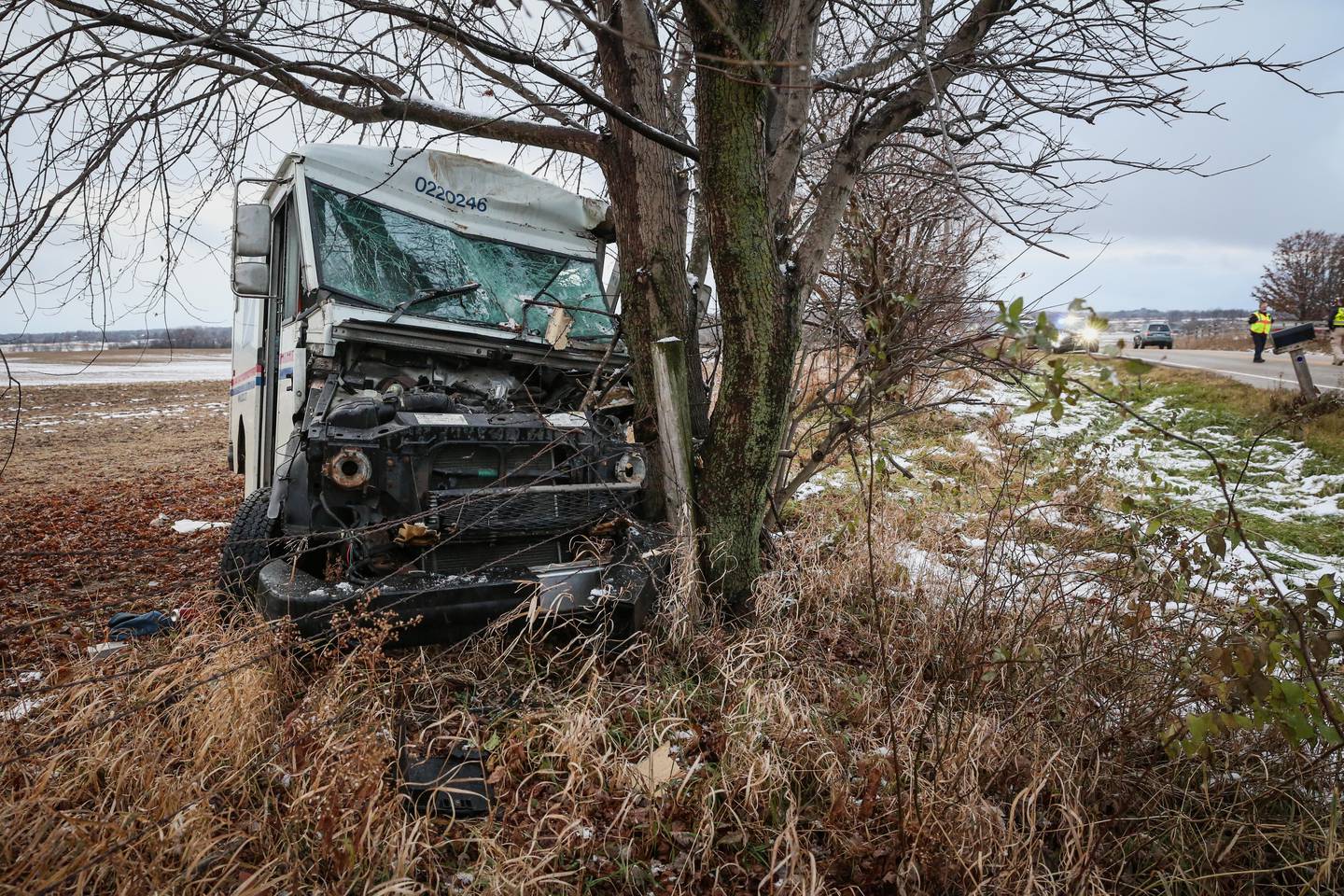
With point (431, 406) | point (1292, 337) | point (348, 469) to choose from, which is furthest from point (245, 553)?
point (1292, 337)

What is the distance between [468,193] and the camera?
4.93 meters

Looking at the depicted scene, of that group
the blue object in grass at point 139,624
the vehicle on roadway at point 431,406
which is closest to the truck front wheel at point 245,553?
the vehicle on roadway at point 431,406

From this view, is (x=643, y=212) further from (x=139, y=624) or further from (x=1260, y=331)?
(x=1260, y=331)

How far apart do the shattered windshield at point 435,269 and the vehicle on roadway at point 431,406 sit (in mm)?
12

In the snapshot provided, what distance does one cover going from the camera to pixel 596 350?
4793mm

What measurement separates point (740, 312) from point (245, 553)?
285 cm

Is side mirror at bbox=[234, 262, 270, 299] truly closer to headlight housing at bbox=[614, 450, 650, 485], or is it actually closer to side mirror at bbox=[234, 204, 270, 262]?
side mirror at bbox=[234, 204, 270, 262]

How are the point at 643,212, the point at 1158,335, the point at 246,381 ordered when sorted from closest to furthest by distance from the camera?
the point at 643,212
the point at 246,381
the point at 1158,335

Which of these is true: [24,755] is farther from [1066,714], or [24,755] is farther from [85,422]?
[85,422]

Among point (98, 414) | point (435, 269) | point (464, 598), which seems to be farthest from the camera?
point (98, 414)

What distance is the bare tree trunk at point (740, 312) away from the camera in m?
3.23

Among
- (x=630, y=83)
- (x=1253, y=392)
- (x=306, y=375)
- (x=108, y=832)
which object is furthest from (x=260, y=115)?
(x=1253, y=392)

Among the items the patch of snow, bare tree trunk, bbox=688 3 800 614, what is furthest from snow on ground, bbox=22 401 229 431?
bare tree trunk, bbox=688 3 800 614

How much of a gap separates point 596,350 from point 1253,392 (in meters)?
10.9
